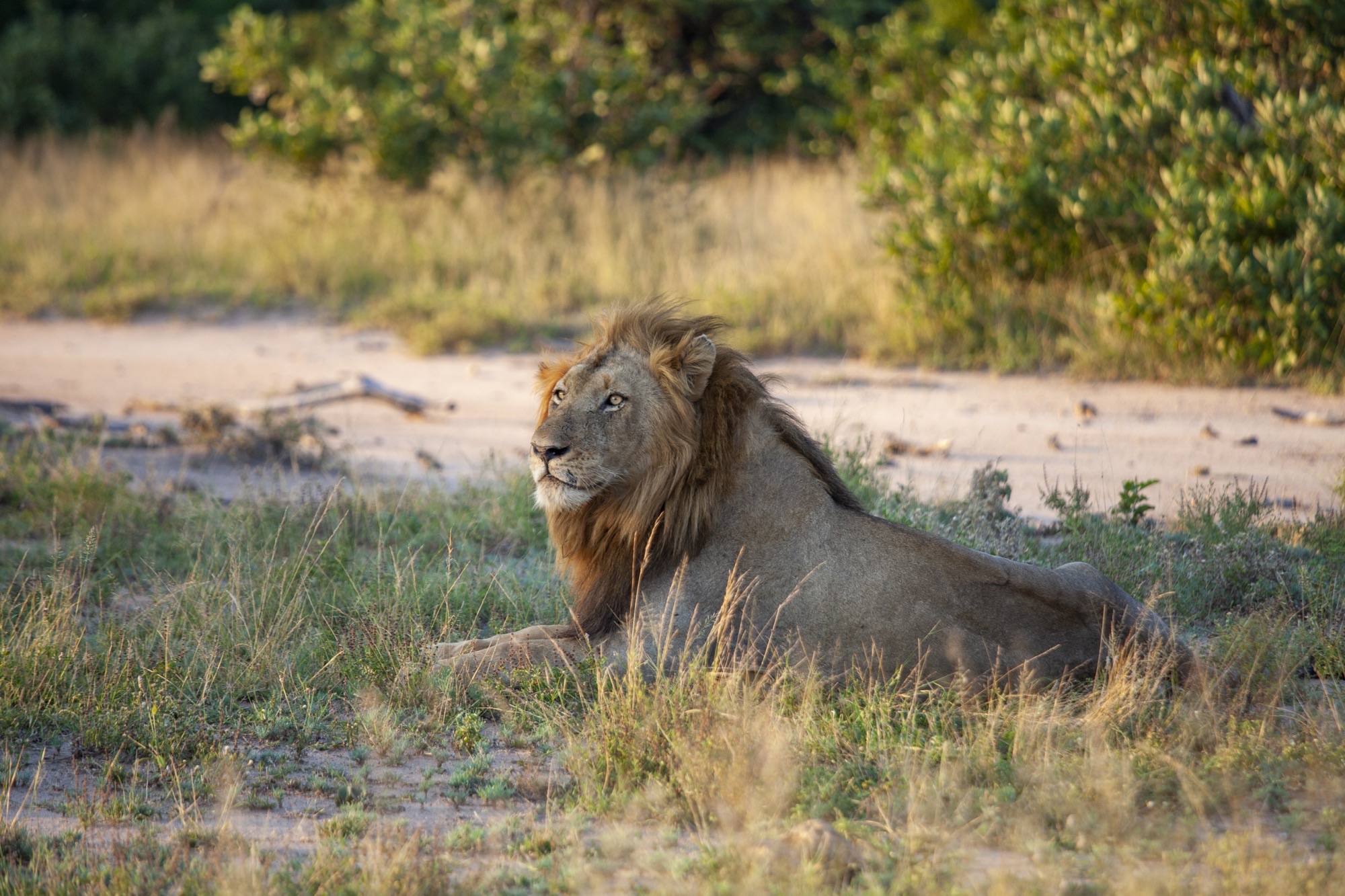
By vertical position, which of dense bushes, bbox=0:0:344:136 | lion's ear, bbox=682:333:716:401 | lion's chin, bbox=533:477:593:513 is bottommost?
lion's chin, bbox=533:477:593:513

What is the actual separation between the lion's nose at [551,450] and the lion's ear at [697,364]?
0.47m

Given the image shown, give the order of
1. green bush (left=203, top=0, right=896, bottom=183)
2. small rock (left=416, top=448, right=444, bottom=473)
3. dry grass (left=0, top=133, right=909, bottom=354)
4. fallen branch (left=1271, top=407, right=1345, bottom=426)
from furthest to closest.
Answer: green bush (left=203, top=0, right=896, bottom=183), dry grass (left=0, top=133, right=909, bottom=354), fallen branch (left=1271, top=407, right=1345, bottom=426), small rock (left=416, top=448, right=444, bottom=473)

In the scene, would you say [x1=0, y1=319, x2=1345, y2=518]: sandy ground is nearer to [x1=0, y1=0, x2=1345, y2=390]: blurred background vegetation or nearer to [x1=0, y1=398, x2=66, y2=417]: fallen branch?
[x1=0, y1=398, x2=66, y2=417]: fallen branch

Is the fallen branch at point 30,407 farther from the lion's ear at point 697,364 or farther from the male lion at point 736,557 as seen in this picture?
the lion's ear at point 697,364

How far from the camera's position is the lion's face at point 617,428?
4.11m

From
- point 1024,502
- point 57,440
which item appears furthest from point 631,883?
point 57,440

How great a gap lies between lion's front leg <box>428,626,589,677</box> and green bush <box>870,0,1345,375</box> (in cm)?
614

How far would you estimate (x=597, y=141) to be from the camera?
14414 millimetres

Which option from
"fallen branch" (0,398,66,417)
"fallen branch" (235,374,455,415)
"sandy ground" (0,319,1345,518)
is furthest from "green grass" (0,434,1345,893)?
"fallen branch" (0,398,66,417)

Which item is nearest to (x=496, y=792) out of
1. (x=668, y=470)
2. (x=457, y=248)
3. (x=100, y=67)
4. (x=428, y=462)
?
(x=668, y=470)

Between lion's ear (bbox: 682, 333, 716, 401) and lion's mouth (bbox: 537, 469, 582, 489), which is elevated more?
lion's ear (bbox: 682, 333, 716, 401)

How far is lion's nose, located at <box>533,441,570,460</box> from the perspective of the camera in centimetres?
409

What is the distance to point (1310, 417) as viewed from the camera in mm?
7789

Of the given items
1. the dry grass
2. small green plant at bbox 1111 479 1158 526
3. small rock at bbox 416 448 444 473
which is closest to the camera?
small green plant at bbox 1111 479 1158 526
